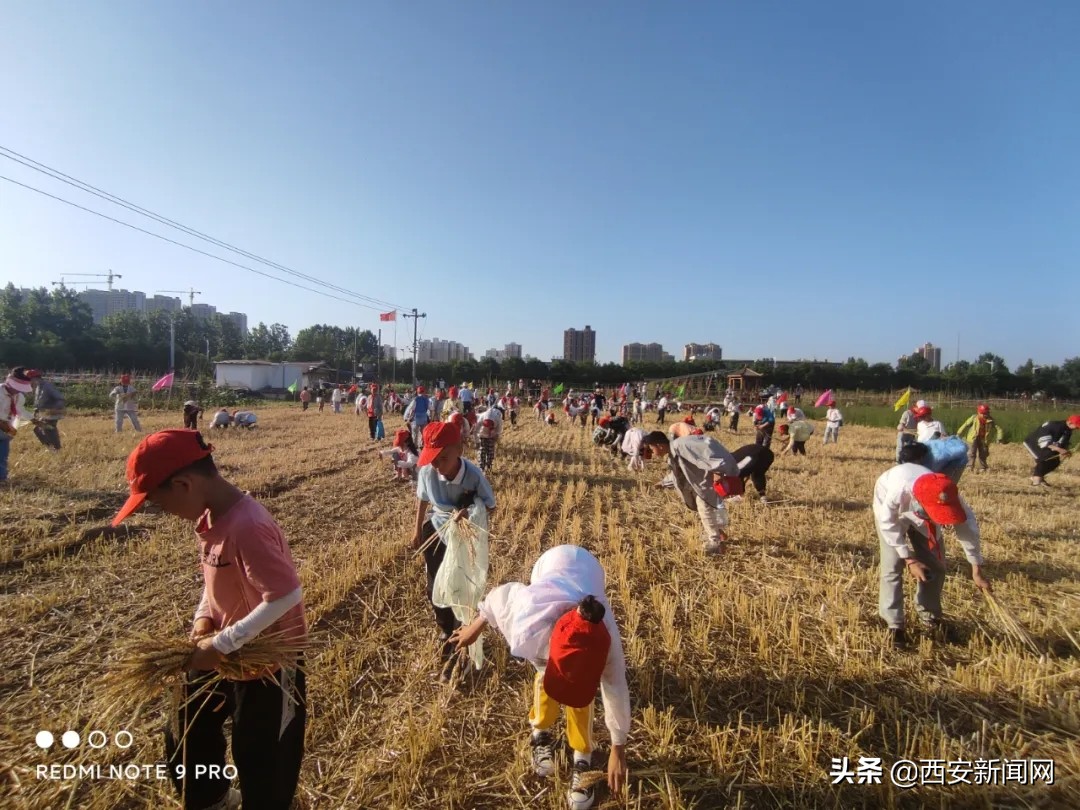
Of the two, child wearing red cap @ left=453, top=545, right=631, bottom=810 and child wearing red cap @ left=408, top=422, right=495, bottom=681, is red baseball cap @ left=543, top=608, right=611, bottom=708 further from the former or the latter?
child wearing red cap @ left=408, top=422, right=495, bottom=681

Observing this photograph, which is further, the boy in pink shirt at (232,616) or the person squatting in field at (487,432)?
the person squatting in field at (487,432)

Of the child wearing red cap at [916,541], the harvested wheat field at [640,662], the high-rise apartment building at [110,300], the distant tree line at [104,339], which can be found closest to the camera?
the harvested wheat field at [640,662]

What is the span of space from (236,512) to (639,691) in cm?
280

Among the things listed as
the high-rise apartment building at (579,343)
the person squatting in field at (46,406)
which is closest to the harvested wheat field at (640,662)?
the person squatting in field at (46,406)

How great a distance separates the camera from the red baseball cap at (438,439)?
11.2 ft

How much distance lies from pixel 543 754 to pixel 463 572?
1.15m

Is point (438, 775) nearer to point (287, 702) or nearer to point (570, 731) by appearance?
point (570, 731)

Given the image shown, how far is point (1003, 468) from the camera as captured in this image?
12781 mm

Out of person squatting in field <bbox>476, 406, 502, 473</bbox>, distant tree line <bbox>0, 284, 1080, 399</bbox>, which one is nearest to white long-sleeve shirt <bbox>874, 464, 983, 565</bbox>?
person squatting in field <bbox>476, 406, 502, 473</bbox>

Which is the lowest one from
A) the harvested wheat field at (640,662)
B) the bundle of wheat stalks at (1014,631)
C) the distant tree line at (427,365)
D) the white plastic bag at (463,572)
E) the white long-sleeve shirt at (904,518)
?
the harvested wheat field at (640,662)

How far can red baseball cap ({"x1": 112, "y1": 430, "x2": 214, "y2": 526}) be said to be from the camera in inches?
71.9

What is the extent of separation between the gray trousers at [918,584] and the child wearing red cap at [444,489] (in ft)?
10.6

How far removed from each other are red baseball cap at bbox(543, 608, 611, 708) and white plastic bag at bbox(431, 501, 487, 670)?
145 centimetres

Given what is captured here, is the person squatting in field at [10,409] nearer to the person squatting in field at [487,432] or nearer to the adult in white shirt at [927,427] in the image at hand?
the person squatting in field at [487,432]
